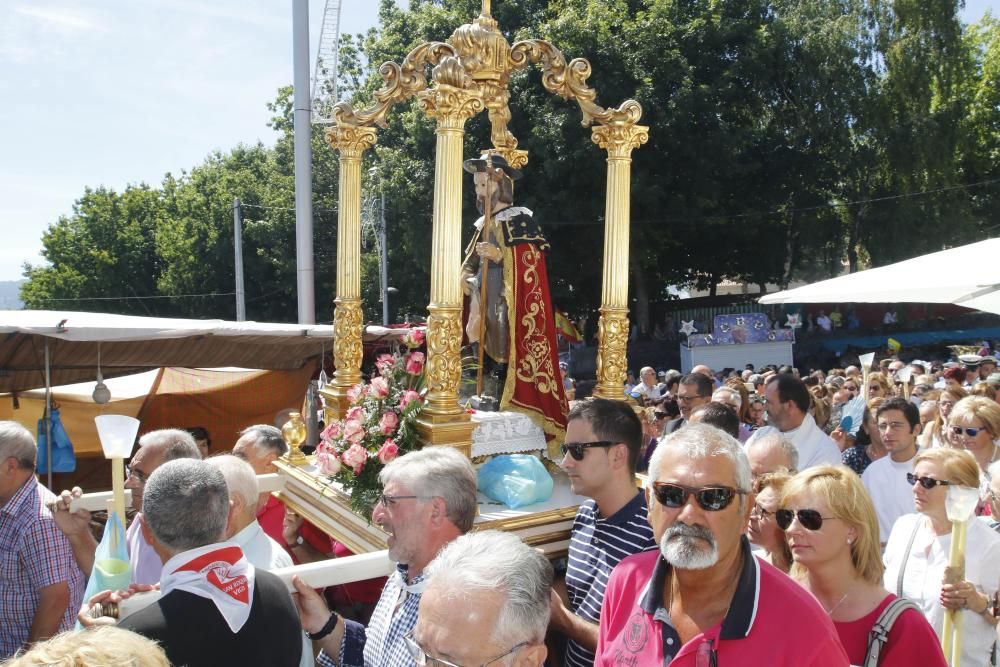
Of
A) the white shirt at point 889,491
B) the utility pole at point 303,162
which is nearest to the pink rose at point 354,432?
the white shirt at point 889,491

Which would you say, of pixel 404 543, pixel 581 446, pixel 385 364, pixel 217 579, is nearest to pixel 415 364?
pixel 385 364

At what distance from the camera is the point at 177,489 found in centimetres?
254

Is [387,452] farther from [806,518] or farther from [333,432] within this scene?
[806,518]

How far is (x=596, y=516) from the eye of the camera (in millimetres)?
3307

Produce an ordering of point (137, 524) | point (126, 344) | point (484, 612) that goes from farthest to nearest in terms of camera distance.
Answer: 1. point (126, 344)
2. point (137, 524)
3. point (484, 612)

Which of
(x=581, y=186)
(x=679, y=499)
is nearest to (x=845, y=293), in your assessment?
(x=679, y=499)

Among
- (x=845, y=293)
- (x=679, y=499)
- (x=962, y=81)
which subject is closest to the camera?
(x=679, y=499)

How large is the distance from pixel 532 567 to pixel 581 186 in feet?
62.7

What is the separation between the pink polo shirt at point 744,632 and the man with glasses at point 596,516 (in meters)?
0.58

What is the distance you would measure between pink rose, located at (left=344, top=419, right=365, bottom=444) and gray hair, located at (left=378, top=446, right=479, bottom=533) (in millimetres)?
1753

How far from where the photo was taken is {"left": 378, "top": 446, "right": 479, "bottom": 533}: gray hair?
272 cm

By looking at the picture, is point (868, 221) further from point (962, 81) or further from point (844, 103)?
point (962, 81)

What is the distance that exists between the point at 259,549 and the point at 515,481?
5.19 ft

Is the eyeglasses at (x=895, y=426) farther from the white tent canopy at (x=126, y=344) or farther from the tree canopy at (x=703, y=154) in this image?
the tree canopy at (x=703, y=154)
